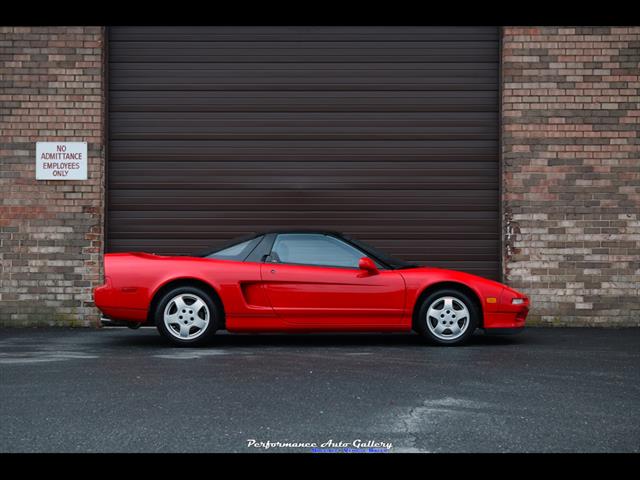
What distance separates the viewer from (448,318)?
8.16m

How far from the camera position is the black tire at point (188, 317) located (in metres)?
8.05

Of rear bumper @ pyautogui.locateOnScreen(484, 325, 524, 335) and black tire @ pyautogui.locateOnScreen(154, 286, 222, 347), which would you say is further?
rear bumper @ pyautogui.locateOnScreen(484, 325, 524, 335)

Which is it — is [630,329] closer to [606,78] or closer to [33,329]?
[606,78]

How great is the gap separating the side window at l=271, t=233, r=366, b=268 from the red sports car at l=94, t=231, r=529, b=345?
0.32 feet

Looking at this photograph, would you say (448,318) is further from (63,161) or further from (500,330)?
(63,161)

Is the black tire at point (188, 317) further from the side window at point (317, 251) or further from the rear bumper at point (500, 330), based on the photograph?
the rear bumper at point (500, 330)

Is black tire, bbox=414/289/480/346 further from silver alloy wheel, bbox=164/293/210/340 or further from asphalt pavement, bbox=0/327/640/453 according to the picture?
silver alloy wheel, bbox=164/293/210/340

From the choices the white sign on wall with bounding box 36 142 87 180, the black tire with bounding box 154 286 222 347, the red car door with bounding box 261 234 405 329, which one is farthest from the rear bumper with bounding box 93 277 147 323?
the white sign on wall with bounding box 36 142 87 180

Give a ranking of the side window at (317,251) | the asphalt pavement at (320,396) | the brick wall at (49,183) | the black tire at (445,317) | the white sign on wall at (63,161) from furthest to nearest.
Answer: the white sign on wall at (63,161), the brick wall at (49,183), the side window at (317,251), the black tire at (445,317), the asphalt pavement at (320,396)

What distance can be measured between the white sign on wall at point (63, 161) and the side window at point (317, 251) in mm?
3843

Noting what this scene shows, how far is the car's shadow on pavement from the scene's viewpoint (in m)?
8.53

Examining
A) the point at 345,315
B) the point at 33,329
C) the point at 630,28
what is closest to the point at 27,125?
the point at 33,329

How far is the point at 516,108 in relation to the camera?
10.9 metres

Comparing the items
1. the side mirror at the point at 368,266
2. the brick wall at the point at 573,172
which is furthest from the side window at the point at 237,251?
the brick wall at the point at 573,172
